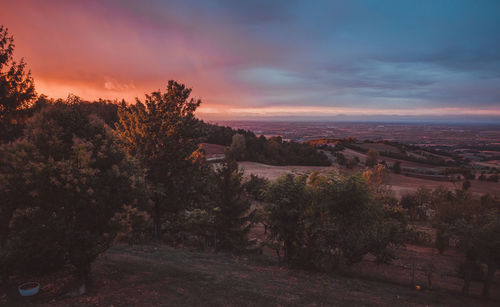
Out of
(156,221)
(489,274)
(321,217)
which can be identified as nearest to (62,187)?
(156,221)

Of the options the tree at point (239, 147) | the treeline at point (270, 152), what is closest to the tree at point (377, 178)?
the treeline at point (270, 152)

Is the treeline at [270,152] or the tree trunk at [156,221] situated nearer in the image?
the tree trunk at [156,221]

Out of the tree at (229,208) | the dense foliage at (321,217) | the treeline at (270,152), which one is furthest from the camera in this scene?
the treeline at (270,152)

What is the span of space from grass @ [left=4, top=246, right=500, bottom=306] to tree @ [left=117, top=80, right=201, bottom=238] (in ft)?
14.8

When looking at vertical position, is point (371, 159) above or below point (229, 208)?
below

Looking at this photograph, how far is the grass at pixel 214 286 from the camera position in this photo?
32.1ft

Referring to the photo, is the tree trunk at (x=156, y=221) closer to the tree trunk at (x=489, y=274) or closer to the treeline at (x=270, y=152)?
the tree trunk at (x=489, y=274)

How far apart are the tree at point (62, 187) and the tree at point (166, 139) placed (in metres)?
9.43

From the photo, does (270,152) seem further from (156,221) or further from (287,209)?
(287,209)

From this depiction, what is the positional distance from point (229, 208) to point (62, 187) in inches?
613

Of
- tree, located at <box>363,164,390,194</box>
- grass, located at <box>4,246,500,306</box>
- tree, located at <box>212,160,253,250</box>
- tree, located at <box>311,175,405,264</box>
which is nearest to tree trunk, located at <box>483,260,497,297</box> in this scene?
grass, located at <box>4,246,500,306</box>

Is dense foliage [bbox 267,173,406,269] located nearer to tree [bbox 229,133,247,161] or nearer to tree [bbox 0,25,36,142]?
tree [bbox 0,25,36,142]

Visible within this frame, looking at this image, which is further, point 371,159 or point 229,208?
point 371,159

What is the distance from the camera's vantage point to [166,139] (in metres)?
19.2
